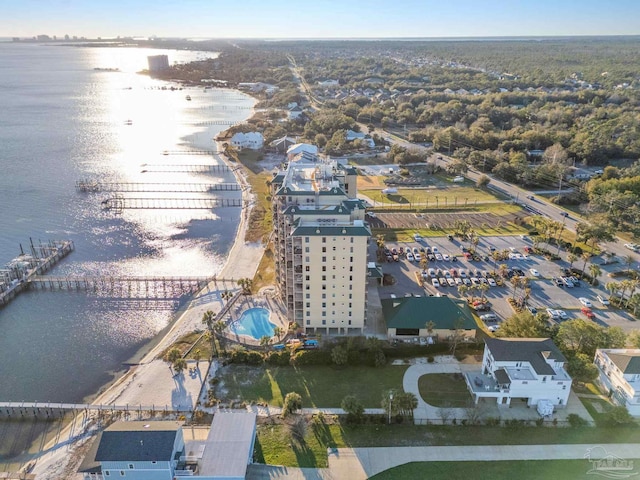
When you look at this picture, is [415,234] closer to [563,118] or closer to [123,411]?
[123,411]

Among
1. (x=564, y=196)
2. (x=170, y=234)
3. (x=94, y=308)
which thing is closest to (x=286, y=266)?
(x=94, y=308)

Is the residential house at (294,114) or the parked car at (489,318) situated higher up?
the residential house at (294,114)

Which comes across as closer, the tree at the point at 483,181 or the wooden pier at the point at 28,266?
the wooden pier at the point at 28,266

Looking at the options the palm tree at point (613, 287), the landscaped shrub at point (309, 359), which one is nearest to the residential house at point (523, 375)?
the landscaped shrub at point (309, 359)

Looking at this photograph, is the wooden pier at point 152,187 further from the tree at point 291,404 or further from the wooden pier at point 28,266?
the tree at point 291,404

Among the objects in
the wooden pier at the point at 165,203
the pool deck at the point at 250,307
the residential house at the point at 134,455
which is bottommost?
the wooden pier at the point at 165,203

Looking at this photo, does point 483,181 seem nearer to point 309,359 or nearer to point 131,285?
point 309,359

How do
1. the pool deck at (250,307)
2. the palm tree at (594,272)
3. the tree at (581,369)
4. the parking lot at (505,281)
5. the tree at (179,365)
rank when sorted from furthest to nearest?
the palm tree at (594,272) → the parking lot at (505,281) → the pool deck at (250,307) → the tree at (179,365) → the tree at (581,369)
